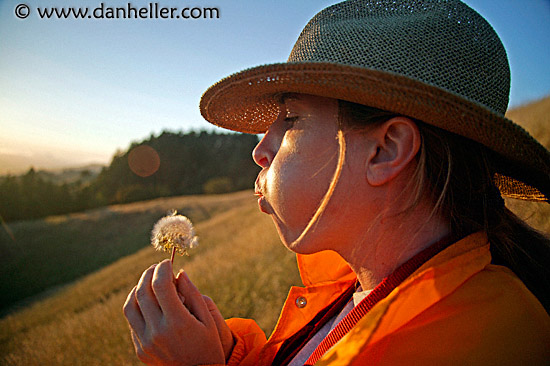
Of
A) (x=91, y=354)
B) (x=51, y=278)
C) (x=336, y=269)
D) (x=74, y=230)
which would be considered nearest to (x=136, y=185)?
(x=74, y=230)

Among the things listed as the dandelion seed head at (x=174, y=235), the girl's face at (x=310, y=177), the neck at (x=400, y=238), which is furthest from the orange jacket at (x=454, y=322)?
the dandelion seed head at (x=174, y=235)

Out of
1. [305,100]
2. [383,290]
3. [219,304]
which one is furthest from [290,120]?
[219,304]

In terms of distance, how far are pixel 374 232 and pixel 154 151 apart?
→ 68.5 metres

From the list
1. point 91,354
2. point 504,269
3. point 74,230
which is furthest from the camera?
point 74,230

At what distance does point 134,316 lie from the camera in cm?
158

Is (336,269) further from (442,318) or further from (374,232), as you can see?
Answer: (442,318)

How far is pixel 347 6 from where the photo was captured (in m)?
1.49

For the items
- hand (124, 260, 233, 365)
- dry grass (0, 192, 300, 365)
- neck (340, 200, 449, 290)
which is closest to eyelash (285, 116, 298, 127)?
neck (340, 200, 449, 290)

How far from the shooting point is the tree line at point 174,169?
53906 mm

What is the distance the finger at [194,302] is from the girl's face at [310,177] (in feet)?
1.91

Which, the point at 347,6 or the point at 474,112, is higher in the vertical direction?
the point at 347,6

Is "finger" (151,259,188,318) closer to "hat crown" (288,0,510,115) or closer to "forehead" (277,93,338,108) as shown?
"forehead" (277,93,338,108)

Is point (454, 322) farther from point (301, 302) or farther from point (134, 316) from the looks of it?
point (134, 316)

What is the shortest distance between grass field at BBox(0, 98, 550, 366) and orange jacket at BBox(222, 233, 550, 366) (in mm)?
1053
